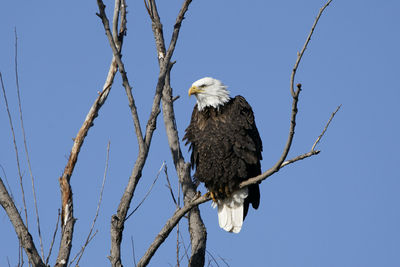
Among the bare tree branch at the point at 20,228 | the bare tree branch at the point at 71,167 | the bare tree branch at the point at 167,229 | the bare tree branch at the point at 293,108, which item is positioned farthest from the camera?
the bare tree branch at the point at 71,167

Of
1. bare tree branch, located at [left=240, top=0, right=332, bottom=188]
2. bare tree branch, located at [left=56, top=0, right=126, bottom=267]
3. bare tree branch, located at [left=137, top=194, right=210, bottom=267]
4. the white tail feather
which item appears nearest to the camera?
bare tree branch, located at [left=240, top=0, right=332, bottom=188]

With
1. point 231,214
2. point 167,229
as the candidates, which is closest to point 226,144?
point 231,214

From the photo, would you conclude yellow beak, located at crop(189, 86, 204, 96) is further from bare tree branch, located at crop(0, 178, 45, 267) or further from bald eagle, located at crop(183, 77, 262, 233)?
bare tree branch, located at crop(0, 178, 45, 267)

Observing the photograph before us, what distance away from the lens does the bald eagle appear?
16.5 feet

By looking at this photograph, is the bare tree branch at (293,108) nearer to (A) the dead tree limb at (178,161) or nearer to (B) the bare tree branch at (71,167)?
(B) the bare tree branch at (71,167)

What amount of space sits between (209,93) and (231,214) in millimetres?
1203

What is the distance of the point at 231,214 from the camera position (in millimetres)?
5539

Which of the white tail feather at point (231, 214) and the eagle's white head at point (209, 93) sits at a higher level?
the eagle's white head at point (209, 93)

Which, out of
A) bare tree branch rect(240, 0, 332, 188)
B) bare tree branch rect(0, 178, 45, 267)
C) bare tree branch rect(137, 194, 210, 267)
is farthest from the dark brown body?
bare tree branch rect(0, 178, 45, 267)

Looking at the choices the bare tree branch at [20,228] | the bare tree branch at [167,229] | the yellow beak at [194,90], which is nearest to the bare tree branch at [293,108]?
the bare tree branch at [167,229]

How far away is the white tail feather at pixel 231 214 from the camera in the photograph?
5480 mm

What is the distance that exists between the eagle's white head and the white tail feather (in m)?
0.92

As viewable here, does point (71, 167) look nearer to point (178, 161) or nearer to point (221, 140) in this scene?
point (178, 161)

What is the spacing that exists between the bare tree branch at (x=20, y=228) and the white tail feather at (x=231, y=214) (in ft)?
6.46
